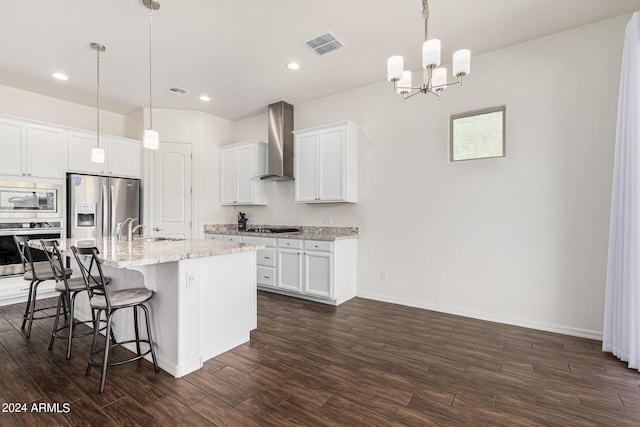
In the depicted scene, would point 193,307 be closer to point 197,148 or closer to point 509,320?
point 509,320

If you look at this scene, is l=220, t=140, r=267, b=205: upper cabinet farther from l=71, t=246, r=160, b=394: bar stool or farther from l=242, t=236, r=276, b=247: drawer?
l=71, t=246, r=160, b=394: bar stool

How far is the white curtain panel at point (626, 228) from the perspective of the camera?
7.47 ft

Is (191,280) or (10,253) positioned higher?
(191,280)

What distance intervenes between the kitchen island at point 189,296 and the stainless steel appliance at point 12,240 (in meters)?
2.03

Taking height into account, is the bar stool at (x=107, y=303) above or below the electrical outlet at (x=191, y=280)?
below

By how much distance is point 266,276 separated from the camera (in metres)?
4.52

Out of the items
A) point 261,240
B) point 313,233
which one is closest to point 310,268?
point 313,233

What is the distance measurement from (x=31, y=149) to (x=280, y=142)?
3.34m

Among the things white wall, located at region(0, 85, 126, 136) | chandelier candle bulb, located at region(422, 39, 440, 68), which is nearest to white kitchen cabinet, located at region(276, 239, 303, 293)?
chandelier candle bulb, located at region(422, 39, 440, 68)

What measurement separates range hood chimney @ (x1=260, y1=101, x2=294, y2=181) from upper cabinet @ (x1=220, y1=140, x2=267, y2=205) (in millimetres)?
276

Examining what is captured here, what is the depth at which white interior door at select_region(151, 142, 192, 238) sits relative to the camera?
5105 mm

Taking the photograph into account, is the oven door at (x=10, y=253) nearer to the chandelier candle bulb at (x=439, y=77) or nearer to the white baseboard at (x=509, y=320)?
the white baseboard at (x=509, y=320)

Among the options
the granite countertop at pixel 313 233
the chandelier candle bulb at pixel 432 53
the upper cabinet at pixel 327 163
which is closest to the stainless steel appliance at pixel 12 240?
the granite countertop at pixel 313 233

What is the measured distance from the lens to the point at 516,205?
322cm
